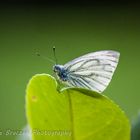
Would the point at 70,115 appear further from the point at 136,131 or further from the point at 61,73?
the point at 61,73

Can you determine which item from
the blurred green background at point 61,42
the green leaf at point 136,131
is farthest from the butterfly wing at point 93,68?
the blurred green background at point 61,42

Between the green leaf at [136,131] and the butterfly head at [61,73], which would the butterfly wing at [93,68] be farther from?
the green leaf at [136,131]

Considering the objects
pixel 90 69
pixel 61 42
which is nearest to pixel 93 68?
pixel 90 69

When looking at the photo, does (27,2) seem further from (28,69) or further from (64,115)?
(64,115)

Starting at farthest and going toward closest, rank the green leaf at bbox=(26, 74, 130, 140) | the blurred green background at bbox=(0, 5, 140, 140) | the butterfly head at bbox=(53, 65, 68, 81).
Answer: the blurred green background at bbox=(0, 5, 140, 140) → the butterfly head at bbox=(53, 65, 68, 81) → the green leaf at bbox=(26, 74, 130, 140)

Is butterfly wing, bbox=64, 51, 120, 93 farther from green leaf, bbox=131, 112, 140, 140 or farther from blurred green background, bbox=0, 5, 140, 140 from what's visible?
blurred green background, bbox=0, 5, 140, 140

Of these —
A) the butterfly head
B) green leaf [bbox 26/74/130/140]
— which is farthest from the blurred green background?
green leaf [bbox 26/74/130/140]
